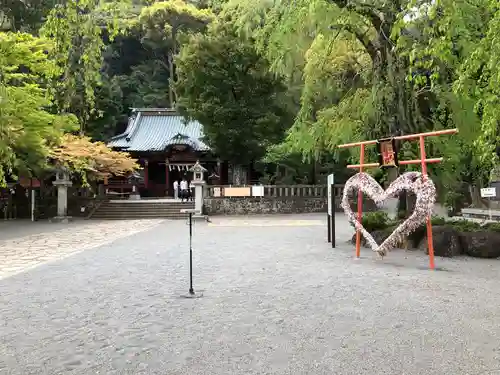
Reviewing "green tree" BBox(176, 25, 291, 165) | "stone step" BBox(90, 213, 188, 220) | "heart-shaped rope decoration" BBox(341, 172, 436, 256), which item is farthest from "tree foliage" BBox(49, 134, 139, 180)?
"heart-shaped rope decoration" BBox(341, 172, 436, 256)

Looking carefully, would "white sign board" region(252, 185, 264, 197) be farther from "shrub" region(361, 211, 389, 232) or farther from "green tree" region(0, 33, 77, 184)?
"shrub" region(361, 211, 389, 232)

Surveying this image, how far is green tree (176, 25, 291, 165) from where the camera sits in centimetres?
2569

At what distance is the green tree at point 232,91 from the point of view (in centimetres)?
2569

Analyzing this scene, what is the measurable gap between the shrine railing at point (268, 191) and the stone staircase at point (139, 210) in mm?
1800

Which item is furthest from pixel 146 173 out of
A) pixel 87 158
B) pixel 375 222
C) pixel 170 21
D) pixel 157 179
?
pixel 375 222

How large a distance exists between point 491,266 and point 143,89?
1796 inches

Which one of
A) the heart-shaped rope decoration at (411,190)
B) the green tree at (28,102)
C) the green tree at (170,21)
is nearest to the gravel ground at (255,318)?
the heart-shaped rope decoration at (411,190)

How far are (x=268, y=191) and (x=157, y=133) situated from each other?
15.5 metres

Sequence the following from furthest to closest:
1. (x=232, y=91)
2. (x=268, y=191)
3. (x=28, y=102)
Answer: (x=232, y=91) → (x=268, y=191) → (x=28, y=102)

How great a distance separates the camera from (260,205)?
25.9m

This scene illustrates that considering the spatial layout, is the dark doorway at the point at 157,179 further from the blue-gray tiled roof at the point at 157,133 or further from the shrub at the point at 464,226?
the shrub at the point at 464,226

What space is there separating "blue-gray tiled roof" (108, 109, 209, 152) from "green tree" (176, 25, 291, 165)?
268 inches

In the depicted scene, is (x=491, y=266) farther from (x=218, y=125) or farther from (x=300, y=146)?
(x=218, y=125)

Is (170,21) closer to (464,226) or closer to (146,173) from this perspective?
(146,173)
